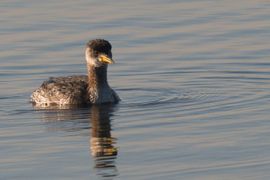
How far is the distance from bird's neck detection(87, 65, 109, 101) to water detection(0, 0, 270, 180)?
472 mm

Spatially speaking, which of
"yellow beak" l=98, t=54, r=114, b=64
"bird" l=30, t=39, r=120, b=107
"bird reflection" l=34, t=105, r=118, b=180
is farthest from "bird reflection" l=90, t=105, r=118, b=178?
"yellow beak" l=98, t=54, r=114, b=64

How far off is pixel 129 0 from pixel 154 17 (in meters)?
2.39

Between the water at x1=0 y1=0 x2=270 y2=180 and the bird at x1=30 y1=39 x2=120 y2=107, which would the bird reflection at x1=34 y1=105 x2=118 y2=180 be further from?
the bird at x1=30 y1=39 x2=120 y2=107

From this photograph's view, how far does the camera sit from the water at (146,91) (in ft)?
58.3

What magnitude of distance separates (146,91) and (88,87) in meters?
1.20

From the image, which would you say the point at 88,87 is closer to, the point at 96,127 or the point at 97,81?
the point at 97,81

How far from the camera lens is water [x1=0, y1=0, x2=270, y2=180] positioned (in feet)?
58.3

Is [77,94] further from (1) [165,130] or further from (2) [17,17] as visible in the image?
(2) [17,17]

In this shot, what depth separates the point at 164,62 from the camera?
27000 mm

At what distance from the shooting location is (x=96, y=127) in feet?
69.7

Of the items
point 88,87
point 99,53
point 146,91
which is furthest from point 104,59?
point 146,91

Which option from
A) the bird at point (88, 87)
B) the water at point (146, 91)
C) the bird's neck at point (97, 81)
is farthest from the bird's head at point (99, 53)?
the water at point (146, 91)

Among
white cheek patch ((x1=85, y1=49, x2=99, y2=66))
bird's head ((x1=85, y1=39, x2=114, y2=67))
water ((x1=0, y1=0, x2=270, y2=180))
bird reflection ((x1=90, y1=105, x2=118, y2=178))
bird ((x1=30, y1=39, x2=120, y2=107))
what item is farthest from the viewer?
white cheek patch ((x1=85, y1=49, x2=99, y2=66))

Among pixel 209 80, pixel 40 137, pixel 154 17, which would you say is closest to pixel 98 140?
pixel 40 137
